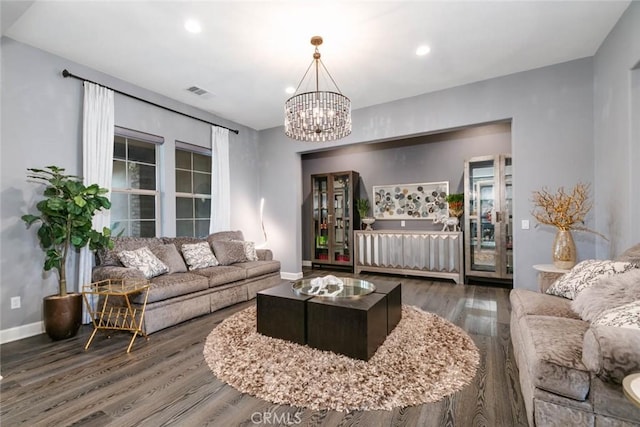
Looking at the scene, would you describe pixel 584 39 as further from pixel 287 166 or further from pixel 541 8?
pixel 287 166

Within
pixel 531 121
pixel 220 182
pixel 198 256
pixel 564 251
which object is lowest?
pixel 198 256

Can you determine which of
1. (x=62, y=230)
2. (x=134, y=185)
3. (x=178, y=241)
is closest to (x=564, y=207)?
(x=178, y=241)

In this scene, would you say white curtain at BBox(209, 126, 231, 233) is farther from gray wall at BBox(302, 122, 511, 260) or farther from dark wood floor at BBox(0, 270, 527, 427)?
dark wood floor at BBox(0, 270, 527, 427)

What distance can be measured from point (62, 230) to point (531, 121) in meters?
5.47

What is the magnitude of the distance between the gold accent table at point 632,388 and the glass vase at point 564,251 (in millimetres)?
2458

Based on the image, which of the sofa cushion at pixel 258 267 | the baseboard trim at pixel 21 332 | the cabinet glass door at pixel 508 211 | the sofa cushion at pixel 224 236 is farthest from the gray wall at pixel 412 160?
the baseboard trim at pixel 21 332

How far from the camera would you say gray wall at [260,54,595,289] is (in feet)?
11.4

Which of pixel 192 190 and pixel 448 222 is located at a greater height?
pixel 192 190

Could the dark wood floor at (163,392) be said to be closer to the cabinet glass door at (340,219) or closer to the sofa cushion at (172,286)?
the sofa cushion at (172,286)

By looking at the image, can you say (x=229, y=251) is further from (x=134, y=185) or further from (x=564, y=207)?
(x=564, y=207)

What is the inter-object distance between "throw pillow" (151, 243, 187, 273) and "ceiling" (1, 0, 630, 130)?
220cm

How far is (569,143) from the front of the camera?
3.54 m

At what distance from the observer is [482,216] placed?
4898 millimetres

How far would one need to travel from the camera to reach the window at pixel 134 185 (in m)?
3.86
